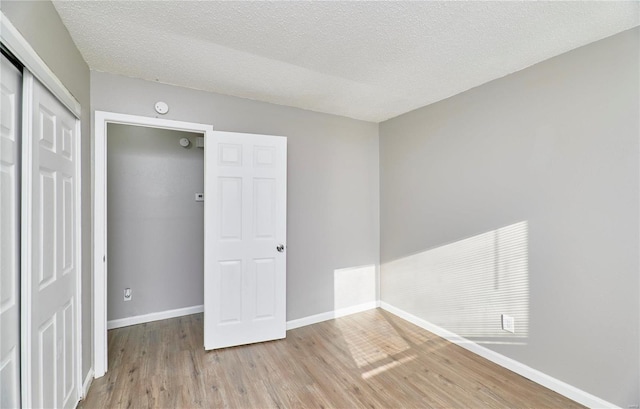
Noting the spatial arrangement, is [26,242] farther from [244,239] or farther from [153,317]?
[153,317]

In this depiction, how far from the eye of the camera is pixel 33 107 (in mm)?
1416

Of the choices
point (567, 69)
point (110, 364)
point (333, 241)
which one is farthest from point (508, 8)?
point (110, 364)

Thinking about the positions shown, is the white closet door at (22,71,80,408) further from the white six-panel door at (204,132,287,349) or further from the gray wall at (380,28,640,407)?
the gray wall at (380,28,640,407)

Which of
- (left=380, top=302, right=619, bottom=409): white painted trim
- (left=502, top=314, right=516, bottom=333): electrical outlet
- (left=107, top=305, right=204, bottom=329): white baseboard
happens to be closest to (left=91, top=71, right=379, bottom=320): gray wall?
(left=380, top=302, right=619, bottom=409): white painted trim

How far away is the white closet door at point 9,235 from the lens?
1.24 metres

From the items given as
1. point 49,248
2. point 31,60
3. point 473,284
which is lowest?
point 473,284

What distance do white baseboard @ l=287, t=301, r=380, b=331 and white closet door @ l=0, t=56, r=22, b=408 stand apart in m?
2.30

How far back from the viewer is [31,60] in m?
1.35

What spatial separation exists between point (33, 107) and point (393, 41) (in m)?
2.03

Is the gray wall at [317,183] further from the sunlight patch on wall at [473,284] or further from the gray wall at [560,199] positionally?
the gray wall at [560,199]

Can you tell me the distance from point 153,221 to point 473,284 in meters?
3.47

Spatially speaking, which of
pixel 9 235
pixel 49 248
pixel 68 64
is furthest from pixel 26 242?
pixel 68 64

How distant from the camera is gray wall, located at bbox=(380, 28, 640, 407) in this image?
1878 mm

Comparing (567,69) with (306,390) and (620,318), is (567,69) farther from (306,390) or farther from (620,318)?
(306,390)
